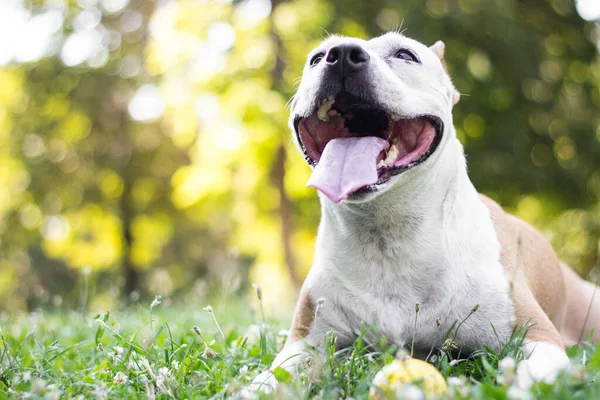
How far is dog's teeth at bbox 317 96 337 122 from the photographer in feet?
10.1

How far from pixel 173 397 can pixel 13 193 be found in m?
18.3

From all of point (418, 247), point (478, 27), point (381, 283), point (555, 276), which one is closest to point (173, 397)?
point (381, 283)

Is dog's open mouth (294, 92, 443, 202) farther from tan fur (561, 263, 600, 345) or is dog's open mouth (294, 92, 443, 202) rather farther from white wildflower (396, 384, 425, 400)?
tan fur (561, 263, 600, 345)

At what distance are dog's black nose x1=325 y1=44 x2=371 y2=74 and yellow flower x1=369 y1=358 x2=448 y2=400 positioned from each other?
4.54 feet

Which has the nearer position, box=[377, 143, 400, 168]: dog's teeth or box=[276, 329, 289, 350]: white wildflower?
box=[377, 143, 400, 168]: dog's teeth

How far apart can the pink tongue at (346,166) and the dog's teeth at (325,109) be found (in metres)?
0.18

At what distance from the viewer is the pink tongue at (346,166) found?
279cm

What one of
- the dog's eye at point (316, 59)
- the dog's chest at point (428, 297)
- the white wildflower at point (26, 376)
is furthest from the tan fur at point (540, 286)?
the white wildflower at point (26, 376)

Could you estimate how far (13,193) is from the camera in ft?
62.1

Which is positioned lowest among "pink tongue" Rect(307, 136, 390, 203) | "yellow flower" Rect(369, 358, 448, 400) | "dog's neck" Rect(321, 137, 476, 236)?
"yellow flower" Rect(369, 358, 448, 400)

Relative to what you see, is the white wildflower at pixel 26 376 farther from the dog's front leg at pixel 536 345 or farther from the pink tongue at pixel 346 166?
the dog's front leg at pixel 536 345

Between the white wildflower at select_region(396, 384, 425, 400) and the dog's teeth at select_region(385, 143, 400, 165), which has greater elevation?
the dog's teeth at select_region(385, 143, 400, 165)

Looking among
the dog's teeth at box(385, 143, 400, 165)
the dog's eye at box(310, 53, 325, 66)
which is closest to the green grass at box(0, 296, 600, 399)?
the dog's teeth at box(385, 143, 400, 165)

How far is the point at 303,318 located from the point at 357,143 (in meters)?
0.97
